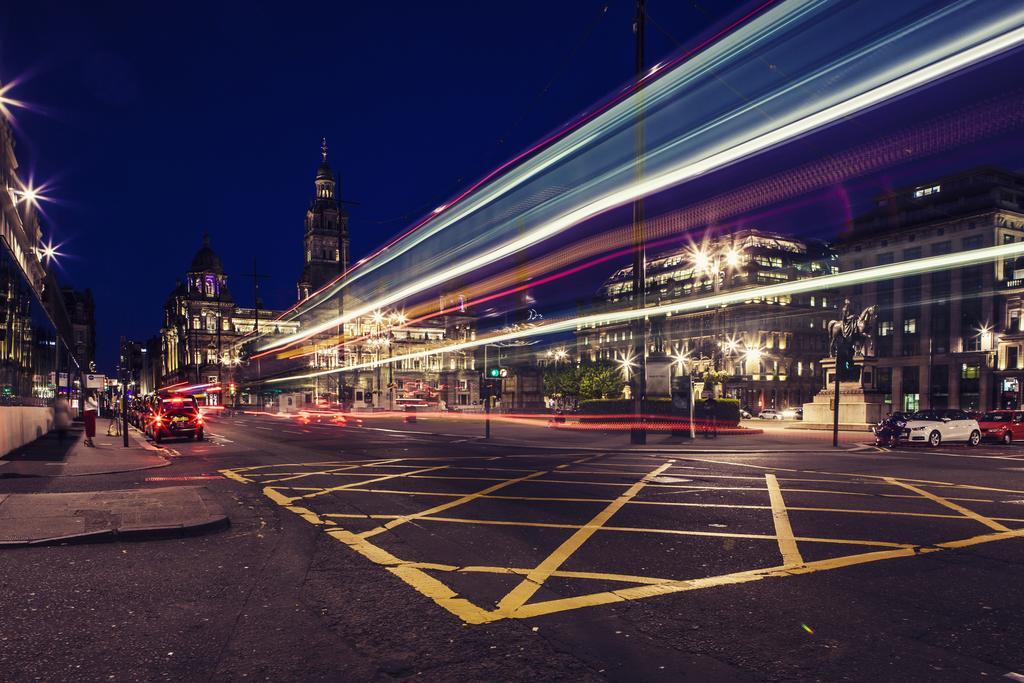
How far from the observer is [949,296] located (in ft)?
238

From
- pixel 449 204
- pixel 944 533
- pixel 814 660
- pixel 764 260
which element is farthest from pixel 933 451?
pixel 764 260

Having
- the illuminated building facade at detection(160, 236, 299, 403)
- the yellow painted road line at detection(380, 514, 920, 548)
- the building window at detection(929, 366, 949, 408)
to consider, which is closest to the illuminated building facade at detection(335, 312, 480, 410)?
the illuminated building facade at detection(160, 236, 299, 403)

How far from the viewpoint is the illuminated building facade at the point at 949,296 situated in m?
67.5

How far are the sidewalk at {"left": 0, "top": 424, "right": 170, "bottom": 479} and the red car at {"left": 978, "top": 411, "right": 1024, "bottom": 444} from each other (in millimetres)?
29734

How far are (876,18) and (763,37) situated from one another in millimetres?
12101

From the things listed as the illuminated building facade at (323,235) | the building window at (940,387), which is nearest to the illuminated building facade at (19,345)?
the building window at (940,387)

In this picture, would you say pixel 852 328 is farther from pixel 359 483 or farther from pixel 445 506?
pixel 445 506

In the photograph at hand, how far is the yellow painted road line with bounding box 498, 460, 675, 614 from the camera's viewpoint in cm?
535

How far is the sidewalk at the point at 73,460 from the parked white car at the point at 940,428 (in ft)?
80.5

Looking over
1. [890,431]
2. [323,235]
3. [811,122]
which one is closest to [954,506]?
[811,122]

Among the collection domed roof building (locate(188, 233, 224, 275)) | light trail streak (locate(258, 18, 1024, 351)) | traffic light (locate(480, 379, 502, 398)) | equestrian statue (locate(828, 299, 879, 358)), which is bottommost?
traffic light (locate(480, 379, 502, 398))

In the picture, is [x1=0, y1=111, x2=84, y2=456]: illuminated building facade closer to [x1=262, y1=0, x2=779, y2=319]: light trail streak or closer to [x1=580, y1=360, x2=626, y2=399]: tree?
[x1=262, y1=0, x2=779, y2=319]: light trail streak

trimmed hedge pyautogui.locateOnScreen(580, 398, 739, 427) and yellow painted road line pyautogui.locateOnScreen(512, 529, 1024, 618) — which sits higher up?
yellow painted road line pyautogui.locateOnScreen(512, 529, 1024, 618)

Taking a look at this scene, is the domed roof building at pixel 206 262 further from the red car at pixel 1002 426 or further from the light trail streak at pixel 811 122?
the red car at pixel 1002 426
